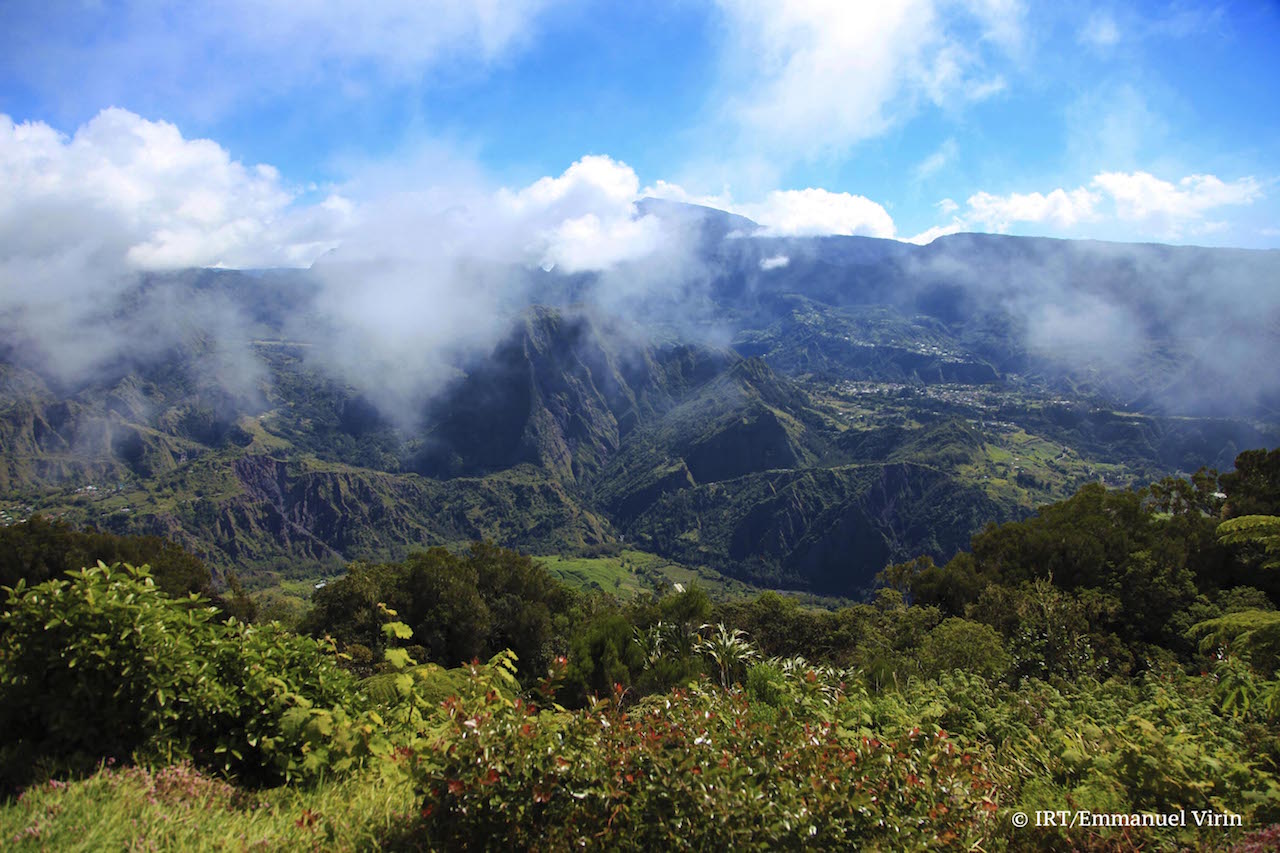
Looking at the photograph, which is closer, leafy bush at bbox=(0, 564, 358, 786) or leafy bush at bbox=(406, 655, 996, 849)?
leafy bush at bbox=(406, 655, 996, 849)

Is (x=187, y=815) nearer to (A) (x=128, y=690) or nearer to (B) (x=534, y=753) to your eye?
(A) (x=128, y=690)

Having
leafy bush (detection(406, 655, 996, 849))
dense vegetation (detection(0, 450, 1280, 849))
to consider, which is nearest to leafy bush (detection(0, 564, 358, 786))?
dense vegetation (detection(0, 450, 1280, 849))

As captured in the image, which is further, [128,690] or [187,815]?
[128,690]

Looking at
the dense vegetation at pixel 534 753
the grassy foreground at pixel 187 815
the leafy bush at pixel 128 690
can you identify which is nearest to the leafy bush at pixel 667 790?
the dense vegetation at pixel 534 753

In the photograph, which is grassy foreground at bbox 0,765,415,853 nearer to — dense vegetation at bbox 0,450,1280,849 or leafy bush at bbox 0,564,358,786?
dense vegetation at bbox 0,450,1280,849

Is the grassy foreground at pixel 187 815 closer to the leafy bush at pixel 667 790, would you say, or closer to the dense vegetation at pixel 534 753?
the dense vegetation at pixel 534 753

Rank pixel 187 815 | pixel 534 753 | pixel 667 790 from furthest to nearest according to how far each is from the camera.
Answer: pixel 187 815 < pixel 534 753 < pixel 667 790

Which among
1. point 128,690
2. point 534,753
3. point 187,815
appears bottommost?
point 187,815

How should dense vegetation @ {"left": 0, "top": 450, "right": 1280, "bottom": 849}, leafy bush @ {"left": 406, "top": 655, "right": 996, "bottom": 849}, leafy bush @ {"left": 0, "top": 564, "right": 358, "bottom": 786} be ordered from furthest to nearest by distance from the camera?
leafy bush @ {"left": 0, "top": 564, "right": 358, "bottom": 786}, dense vegetation @ {"left": 0, "top": 450, "right": 1280, "bottom": 849}, leafy bush @ {"left": 406, "top": 655, "right": 996, "bottom": 849}

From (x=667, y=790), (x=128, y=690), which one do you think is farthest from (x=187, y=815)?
(x=667, y=790)

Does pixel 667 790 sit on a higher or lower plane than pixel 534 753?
lower

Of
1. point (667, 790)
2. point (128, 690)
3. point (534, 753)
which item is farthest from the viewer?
point (128, 690)

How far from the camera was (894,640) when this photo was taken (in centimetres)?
2711

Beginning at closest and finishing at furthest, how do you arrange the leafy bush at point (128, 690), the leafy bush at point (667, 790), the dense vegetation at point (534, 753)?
the leafy bush at point (667, 790)
the dense vegetation at point (534, 753)
the leafy bush at point (128, 690)
